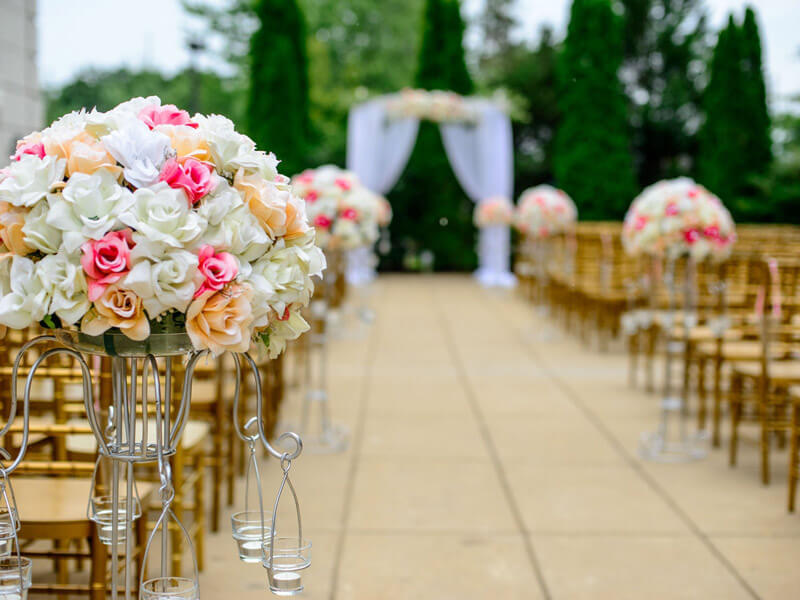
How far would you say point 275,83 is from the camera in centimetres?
1761

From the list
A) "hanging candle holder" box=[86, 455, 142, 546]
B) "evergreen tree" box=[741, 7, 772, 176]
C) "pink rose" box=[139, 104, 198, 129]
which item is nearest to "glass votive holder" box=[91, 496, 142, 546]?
"hanging candle holder" box=[86, 455, 142, 546]

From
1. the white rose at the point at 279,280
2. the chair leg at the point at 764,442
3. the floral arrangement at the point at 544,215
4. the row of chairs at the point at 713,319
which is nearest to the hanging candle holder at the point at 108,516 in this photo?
the white rose at the point at 279,280

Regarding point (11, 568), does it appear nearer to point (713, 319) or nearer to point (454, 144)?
point (713, 319)

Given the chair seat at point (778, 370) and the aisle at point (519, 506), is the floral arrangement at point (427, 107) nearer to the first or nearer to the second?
the aisle at point (519, 506)

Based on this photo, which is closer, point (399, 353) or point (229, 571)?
point (229, 571)

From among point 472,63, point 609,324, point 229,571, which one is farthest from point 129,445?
point 472,63

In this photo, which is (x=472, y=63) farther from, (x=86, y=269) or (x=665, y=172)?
(x=86, y=269)

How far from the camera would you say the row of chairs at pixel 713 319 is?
5.02 meters

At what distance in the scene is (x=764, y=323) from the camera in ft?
16.0

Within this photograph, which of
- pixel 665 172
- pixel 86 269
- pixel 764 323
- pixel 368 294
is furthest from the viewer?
pixel 665 172

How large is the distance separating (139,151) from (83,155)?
10 cm

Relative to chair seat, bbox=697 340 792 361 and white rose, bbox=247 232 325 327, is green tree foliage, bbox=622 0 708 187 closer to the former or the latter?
chair seat, bbox=697 340 792 361

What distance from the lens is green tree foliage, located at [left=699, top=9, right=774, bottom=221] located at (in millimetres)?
17016

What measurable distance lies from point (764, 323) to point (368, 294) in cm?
1033
